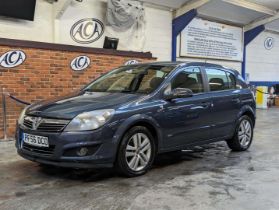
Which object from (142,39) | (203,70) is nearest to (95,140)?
(203,70)

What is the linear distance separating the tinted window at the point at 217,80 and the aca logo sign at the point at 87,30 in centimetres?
482

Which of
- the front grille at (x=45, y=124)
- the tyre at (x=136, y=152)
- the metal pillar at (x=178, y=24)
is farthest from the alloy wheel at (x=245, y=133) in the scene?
the metal pillar at (x=178, y=24)

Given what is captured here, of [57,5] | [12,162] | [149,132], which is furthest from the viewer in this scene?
[57,5]

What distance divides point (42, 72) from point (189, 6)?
619cm

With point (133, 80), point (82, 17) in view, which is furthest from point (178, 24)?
point (133, 80)

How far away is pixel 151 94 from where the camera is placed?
5402 mm

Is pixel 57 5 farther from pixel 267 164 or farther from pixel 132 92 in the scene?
pixel 267 164

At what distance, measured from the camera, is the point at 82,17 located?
1061 cm

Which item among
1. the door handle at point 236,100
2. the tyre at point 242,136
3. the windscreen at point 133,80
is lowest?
the tyre at point 242,136

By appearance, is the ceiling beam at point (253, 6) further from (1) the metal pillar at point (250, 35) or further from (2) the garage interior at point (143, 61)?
(1) the metal pillar at point (250, 35)

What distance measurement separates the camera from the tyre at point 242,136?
6977 millimetres

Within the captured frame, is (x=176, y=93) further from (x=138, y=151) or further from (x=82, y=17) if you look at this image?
(x=82, y=17)

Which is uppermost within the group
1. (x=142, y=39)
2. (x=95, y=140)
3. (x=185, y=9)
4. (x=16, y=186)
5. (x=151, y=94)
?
(x=185, y=9)

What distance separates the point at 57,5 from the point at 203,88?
5049 mm
